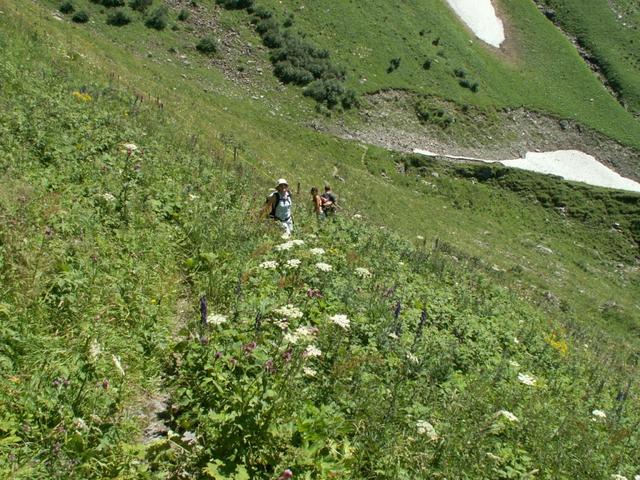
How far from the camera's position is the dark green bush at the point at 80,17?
42469 millimetres

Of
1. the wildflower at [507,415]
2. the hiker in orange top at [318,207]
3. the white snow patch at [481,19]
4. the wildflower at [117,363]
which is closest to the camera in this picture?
the wildflower at [117,363]

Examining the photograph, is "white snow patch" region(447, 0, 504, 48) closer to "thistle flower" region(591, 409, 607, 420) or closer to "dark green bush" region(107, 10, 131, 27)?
"dark green bush" region(107, 10, 131, 27)

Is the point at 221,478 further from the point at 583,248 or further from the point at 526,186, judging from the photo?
the point at 526,186

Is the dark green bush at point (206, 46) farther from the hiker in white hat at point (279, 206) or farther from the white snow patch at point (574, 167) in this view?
the hiker in white hat at point (279, 206)

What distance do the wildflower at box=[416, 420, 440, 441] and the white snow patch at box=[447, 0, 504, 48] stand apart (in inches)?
2987

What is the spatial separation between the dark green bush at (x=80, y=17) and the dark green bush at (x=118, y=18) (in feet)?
6.27

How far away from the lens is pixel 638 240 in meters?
39.9

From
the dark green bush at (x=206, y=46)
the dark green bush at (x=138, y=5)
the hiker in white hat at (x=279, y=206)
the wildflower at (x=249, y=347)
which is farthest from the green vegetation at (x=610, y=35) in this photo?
the wildflower at (x=249, y=347)

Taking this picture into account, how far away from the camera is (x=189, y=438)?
4684 mm

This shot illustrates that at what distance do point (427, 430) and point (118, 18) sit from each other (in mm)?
48114

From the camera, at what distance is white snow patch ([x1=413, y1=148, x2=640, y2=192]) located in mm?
53906

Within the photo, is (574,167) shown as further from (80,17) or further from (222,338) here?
(222,338)

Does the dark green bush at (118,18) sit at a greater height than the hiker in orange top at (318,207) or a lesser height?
lesser

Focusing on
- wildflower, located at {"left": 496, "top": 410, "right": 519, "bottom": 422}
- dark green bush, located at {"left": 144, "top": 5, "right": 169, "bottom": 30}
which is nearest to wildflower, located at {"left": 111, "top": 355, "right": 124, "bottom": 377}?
wildflower, located at {"left": 496, "top": 410, "right": 519, "bottom": 422}
